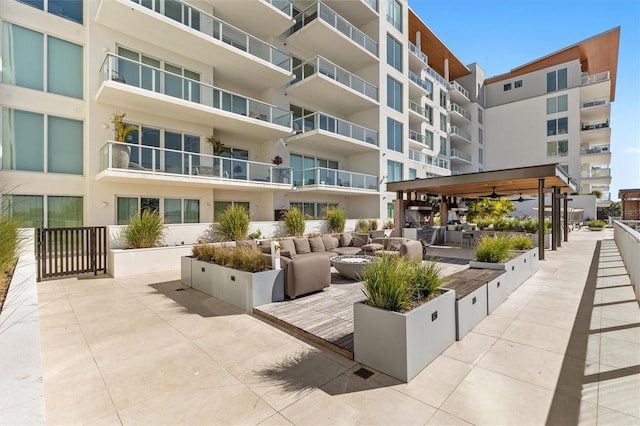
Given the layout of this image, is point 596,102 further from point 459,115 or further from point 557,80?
point 459,115

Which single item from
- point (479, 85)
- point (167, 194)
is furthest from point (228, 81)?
point (479, 85)

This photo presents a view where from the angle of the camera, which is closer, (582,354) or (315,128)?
(582,354)

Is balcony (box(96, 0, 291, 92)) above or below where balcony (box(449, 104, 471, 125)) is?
below

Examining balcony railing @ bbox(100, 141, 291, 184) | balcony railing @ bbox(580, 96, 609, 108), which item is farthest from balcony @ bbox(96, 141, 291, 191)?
balcony railing @ bbox(580, 96, 609, 108)

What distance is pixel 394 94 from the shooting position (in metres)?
21.3

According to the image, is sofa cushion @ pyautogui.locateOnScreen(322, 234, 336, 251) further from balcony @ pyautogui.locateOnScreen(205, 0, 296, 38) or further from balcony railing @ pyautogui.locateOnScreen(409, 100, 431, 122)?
balcony railing @ pyautogui.locateOnScreen(409, 100, 431, 122)

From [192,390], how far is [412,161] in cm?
2309

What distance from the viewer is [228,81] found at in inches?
583

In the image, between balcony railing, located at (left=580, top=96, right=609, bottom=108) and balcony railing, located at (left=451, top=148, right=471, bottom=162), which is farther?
balcony railing, located at (left=451, top=148, right=471, bottom=162)

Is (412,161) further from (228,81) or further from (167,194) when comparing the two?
(167,194)

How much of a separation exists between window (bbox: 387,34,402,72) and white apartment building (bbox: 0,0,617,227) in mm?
159

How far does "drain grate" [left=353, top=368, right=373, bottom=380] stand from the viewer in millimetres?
3240

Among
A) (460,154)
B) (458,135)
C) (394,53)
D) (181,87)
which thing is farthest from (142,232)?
(460,154)

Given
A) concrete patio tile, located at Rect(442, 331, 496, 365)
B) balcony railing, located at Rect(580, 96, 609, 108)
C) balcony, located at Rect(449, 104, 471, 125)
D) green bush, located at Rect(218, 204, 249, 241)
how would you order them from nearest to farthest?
concrete patio tile, located at Rect(442, 331, 496, 365) < green bush, located at Rect(218, 204, 249, 241) < balcony railing, located at Rect(580, 96, 609, 108) < balcony, located at Rect(449, 104, 471, 125)
